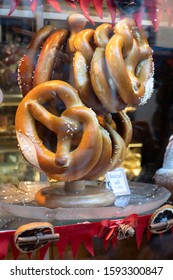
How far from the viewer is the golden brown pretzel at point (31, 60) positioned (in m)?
1.04

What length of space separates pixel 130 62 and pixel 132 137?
0.30 meters

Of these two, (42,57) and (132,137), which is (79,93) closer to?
(42,57)

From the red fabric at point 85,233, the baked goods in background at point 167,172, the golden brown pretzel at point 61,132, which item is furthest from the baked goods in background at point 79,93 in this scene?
the baked goods in background at point 167,172

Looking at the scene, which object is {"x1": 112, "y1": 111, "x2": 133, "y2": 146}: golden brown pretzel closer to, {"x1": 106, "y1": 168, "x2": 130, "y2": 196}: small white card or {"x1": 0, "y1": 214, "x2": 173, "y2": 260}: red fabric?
{"x1": 106, "y1": 168, "x2": 130, "y2": 196}: small white card

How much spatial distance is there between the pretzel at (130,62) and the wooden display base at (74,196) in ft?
0.72

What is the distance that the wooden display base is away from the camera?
0.99 metres

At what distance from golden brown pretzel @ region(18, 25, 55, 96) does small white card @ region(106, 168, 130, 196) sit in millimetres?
294

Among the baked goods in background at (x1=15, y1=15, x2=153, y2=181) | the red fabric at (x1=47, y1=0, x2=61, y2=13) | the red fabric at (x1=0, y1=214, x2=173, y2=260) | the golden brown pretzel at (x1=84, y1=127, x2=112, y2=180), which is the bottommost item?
the red fabric at (x1=0, y1=214, x2=173, y2=260)

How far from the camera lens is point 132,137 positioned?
1.25 m

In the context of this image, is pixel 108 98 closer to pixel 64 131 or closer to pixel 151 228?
pixel 64 131

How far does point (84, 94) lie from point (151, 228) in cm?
33

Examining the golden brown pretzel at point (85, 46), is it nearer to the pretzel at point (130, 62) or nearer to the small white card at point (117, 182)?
the pretzel at point (130, 62)

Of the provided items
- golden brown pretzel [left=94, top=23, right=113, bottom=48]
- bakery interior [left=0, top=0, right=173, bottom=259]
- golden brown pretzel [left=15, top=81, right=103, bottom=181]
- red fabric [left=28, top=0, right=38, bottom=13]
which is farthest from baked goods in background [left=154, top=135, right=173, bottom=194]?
red fabric [left=28, top=0, right=38, bottom=13]

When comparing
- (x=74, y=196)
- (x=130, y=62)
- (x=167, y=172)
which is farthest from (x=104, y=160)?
(x=167, y=172)
